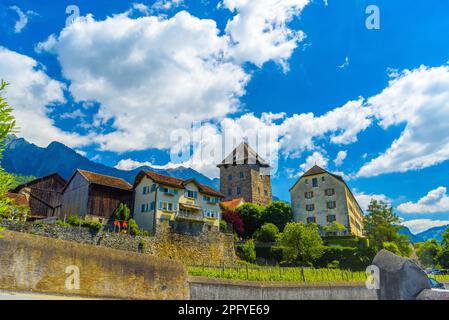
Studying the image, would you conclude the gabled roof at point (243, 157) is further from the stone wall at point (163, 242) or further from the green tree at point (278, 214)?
the stone wall at point (163, 242)

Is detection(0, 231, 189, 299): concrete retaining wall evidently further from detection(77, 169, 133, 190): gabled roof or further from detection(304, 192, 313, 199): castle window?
detection(304, 192, 313, 199): castle window

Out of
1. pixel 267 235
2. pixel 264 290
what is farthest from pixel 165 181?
pixel 264 290

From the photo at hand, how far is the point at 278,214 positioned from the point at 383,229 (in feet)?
57.5

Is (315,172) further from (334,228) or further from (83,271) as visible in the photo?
(83,271)

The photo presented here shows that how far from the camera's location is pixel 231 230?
5441 cm

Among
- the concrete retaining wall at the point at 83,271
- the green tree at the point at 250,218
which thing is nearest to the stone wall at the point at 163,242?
the concrete retaining wall at the point at 83,271

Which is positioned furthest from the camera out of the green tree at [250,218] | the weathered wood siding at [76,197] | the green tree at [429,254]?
the green tree at [429,254]

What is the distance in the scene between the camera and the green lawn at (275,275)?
29531 mm

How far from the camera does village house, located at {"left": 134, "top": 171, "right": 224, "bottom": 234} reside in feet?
147

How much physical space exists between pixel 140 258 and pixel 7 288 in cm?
702

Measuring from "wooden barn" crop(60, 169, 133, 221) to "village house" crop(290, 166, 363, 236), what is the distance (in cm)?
3447

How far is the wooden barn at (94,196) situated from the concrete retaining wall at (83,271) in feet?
82.1

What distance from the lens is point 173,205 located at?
47.1 meters

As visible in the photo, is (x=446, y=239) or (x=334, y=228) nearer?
(x=334, y=228)
